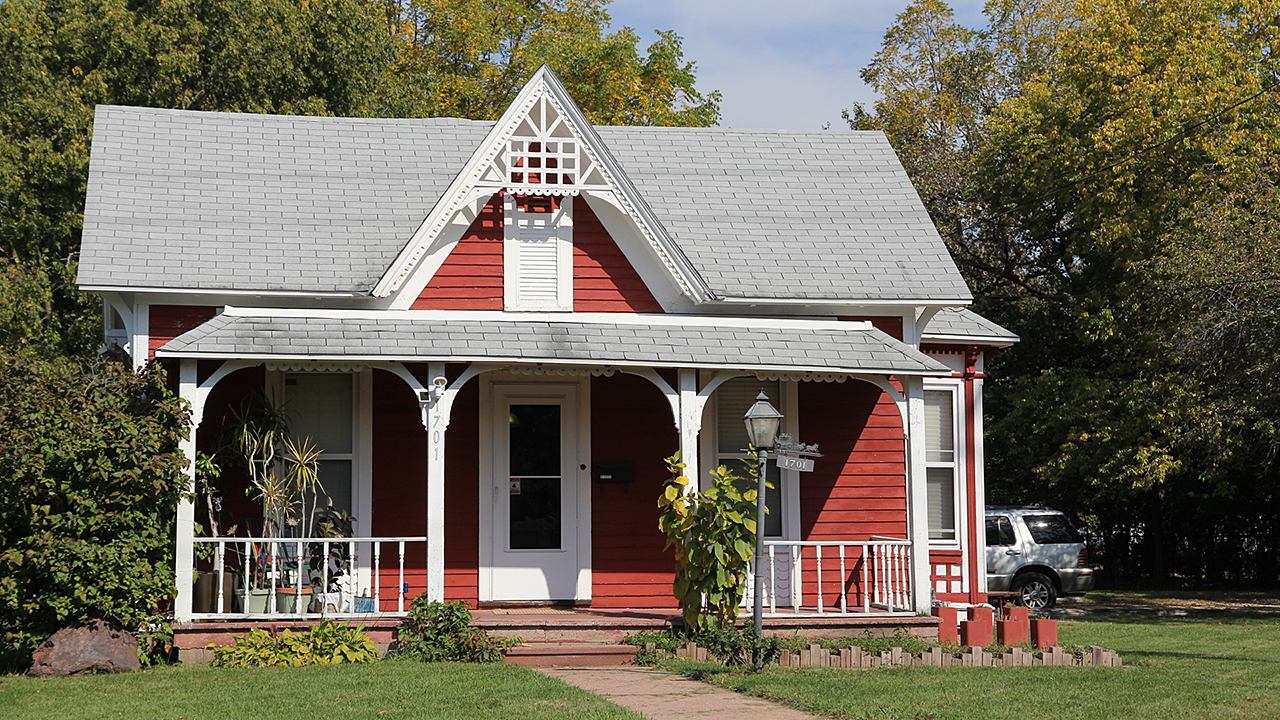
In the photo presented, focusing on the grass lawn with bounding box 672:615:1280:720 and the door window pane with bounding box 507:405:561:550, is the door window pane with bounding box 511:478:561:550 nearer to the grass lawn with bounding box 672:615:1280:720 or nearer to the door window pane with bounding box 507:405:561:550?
the door window pane with bounding box 507:405:561:550

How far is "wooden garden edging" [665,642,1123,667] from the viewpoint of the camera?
1148 cm

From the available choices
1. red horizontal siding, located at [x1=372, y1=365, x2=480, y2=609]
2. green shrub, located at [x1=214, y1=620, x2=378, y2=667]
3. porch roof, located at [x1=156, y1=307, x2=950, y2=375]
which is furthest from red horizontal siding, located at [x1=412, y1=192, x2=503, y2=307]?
green shrub, located at [x1=214, y1=620, x2=378, y2=667]

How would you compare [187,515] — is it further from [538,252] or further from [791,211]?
[791,211]

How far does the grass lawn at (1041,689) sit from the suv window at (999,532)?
7417 mm

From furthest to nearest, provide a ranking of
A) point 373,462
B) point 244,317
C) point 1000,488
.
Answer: point 1000,488 → point 373,462 → point 244,317

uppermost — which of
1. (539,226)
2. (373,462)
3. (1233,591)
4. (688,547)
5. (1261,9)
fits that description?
(1261,9)

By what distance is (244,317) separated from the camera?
12633 millimetres

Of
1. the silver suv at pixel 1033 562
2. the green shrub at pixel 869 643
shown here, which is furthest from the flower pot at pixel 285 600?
the silver suv at pixel 1033 562

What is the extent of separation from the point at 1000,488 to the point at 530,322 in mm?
19235

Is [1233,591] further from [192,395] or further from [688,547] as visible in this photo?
[192,395]

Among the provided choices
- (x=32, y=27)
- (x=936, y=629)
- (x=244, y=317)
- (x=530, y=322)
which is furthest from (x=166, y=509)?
(x=32, y=27)

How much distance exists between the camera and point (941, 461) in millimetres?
15875

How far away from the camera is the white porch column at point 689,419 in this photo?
41.3 ft

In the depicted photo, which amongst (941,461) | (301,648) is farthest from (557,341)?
(941,461)
